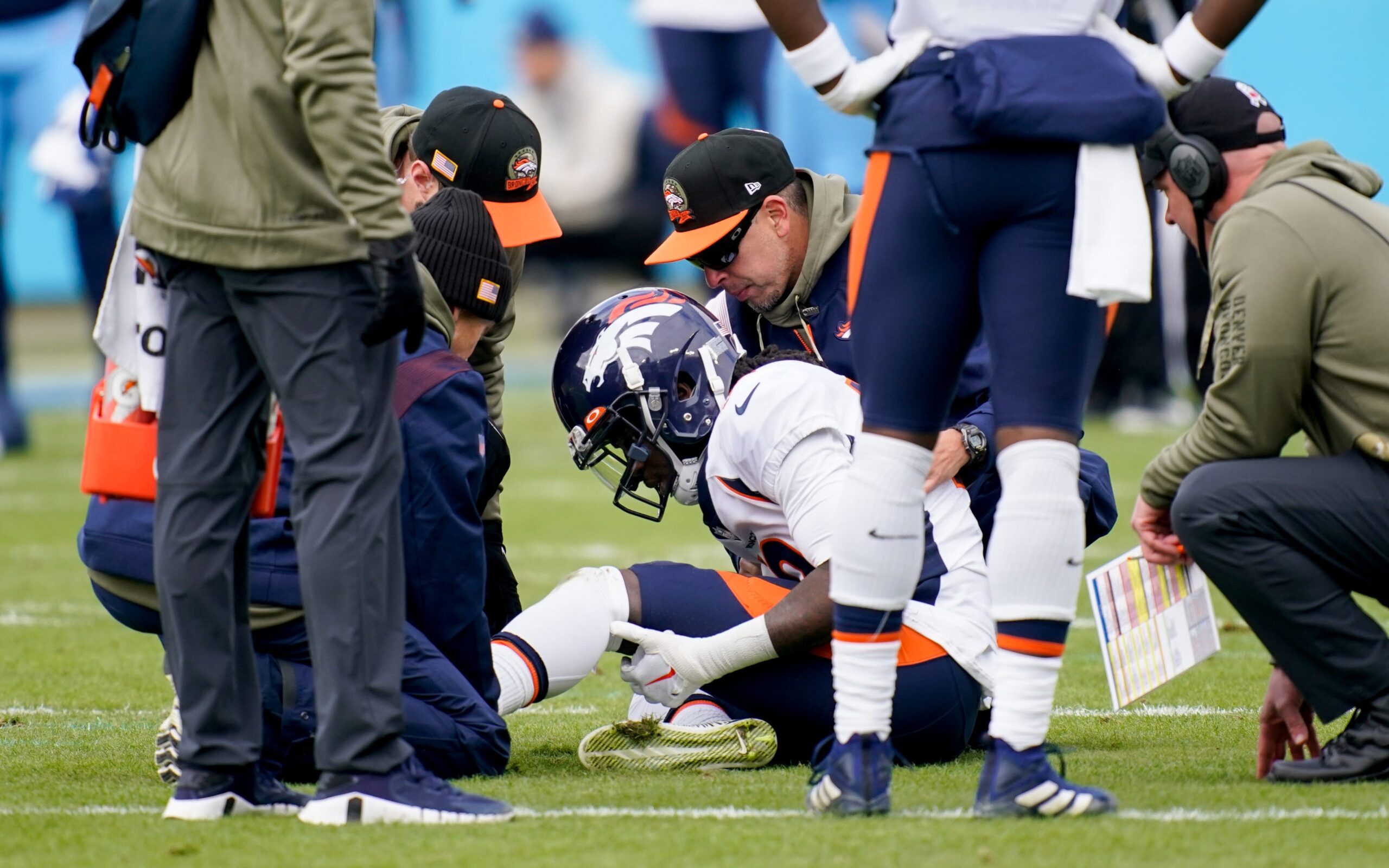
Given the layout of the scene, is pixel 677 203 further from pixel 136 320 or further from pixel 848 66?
pixel 136 320

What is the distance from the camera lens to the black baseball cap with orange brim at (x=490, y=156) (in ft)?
16.6

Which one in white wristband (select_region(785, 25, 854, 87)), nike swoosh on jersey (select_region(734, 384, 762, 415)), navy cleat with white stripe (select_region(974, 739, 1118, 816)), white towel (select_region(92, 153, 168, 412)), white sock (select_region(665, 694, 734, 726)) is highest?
white wristband (select_region(785, 25, 854, 87))

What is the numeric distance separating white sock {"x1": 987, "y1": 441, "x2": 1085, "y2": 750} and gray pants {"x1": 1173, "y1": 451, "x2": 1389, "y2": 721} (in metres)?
0.55

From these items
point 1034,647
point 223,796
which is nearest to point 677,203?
point 1034,647

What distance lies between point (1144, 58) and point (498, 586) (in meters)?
2.46

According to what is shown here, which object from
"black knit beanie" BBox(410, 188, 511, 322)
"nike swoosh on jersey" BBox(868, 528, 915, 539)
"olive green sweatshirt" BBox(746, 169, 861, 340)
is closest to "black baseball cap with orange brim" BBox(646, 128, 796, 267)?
"olive green sweatshirt" BBox(746, 169, 861, 340)

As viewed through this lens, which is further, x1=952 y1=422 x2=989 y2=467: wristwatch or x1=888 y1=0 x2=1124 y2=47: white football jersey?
x1=952 y1=422 x2=989 y2=467: wristwatch

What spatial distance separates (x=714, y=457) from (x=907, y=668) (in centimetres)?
61

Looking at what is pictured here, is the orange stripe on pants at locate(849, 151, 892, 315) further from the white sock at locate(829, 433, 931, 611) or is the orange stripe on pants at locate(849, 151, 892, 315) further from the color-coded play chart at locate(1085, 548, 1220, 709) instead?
the color-coded play chart at locate(1085, 548, 1220, 709)

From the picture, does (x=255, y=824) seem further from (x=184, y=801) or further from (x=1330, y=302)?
(x=1330, y=302)

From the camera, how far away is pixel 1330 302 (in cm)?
347

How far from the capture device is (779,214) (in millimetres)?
4621

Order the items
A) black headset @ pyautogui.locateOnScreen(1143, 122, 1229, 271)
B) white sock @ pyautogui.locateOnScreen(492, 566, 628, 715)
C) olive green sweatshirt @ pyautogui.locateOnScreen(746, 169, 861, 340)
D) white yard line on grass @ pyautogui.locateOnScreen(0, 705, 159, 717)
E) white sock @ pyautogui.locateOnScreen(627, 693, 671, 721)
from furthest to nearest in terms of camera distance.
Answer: white yard line on grass @ pyautogui.locateOnScreen(0, 705, 159, 717), olive green sweatshirt @ pyautogui.locateOnScreen(746, 169, 861, 340), white sock @ pyautogui.locateOnScreen(627, 693, 671, 721), white sock @ pyautogui.locateOnScreen(492, 566, 628, 715), black headset @ pyautogui.locateOnScreen(1143, 122, 1229, 271)

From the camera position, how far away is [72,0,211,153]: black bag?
311 centimetres
